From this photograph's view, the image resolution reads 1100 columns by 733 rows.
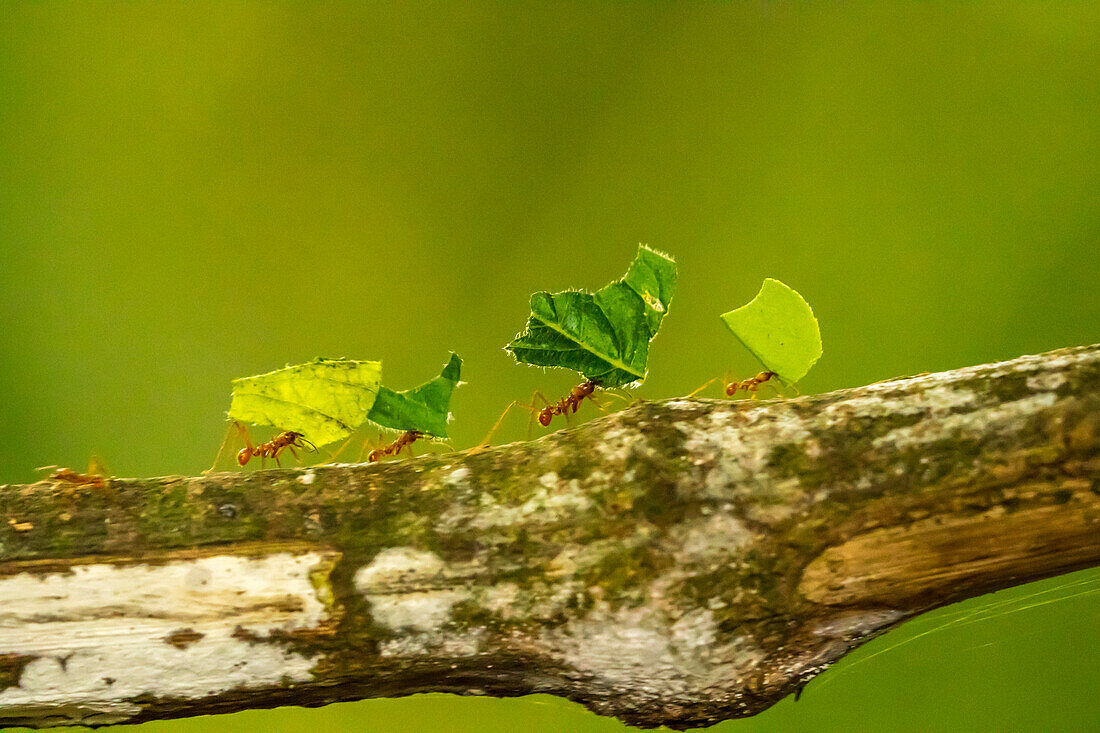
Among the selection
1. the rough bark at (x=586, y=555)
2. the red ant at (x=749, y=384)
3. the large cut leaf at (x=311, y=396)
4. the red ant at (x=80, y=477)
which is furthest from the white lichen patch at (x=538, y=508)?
the red ant at (x=749, y=384)

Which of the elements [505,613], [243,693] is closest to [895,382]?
[505,613]

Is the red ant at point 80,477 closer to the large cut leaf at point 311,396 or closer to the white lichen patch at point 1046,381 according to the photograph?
the large cut leaf at point 311,396

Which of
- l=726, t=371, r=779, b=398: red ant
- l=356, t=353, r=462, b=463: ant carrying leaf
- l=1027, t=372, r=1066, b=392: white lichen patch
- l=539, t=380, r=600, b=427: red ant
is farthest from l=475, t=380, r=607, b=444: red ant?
l=1027, t=372, r=1066, b=392: white lichen patch

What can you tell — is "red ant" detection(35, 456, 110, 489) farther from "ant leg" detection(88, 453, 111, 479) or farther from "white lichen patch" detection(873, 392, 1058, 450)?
"white lichen patch" detection(873, 392, 1058, 450)

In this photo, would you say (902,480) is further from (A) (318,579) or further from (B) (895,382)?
(A) (318,579)

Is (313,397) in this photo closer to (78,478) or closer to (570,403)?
(78,478)

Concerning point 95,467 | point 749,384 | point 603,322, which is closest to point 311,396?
point 95,467
